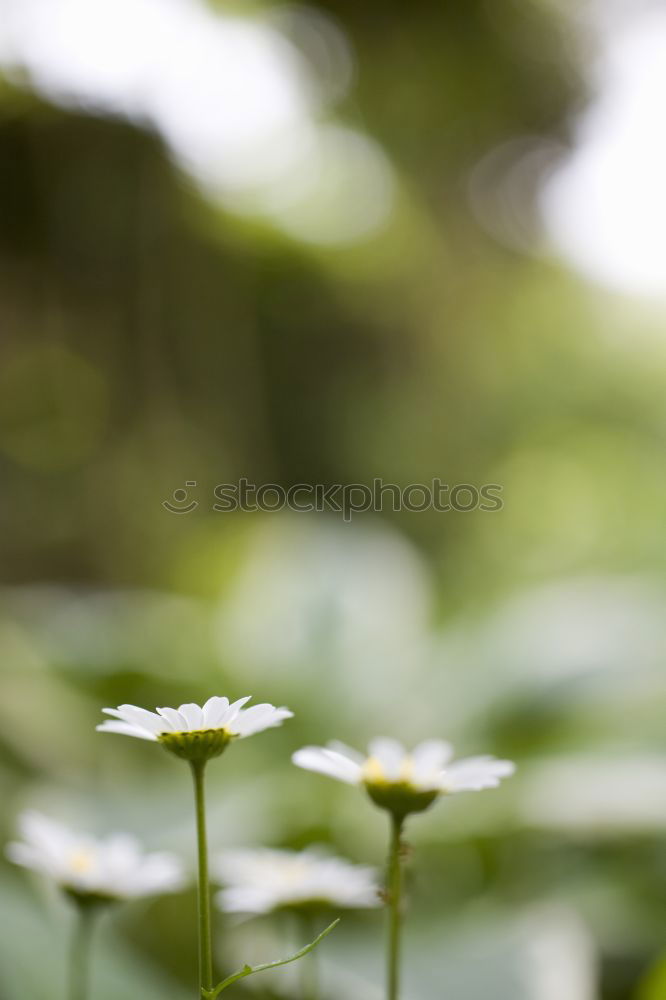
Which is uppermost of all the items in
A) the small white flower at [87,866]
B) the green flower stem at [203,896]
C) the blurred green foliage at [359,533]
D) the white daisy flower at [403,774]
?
the blurred green foliage at [359,533]

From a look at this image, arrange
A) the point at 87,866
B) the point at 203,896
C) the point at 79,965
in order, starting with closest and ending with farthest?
the point at 203,896 < the point at 87,866 < the point at 79,965

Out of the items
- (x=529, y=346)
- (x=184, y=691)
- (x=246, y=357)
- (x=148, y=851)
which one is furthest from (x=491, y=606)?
(x=529, y=346)

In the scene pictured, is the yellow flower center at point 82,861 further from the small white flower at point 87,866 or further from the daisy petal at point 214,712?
the daisy petal at point 214,712

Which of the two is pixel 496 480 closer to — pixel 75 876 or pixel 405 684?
pixel 405 684

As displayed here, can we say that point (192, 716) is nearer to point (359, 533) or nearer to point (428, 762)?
point (428, 762)

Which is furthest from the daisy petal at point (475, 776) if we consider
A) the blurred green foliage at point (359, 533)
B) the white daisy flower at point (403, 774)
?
the blurred green foliage at point (359, 533)

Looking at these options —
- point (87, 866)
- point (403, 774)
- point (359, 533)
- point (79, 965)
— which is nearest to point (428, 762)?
point (403, 774)
